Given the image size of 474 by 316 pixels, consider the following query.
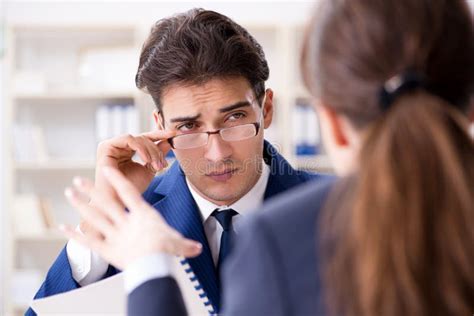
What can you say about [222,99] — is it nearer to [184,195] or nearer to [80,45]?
[184,195]

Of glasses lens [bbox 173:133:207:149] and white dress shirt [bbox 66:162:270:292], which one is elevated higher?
glasses lens [bbox 173:133:207:149]

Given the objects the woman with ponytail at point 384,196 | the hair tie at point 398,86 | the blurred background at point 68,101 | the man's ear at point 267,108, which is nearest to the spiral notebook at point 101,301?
the woman with ponytail at point 384,196

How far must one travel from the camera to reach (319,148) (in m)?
4.55

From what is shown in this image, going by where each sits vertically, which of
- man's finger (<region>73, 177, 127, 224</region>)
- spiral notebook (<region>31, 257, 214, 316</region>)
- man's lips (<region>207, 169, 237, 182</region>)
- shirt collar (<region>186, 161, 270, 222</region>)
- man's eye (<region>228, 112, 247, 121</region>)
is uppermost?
man's eye (<region>228, 112, 247, 121</region>)

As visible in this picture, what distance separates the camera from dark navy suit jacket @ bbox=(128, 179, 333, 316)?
0.83 meters

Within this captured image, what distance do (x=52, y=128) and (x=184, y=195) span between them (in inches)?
123

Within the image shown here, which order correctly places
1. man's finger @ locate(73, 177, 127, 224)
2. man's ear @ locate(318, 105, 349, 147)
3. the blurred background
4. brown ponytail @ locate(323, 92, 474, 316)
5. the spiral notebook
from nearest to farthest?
brown ponytail @ locate(323, 92, 474, 316) < man's ear @ locate(318, 105, 349, 147) < man's finger @ locate(73, 177, 127, 224) < the spiral notebook < the blurred background

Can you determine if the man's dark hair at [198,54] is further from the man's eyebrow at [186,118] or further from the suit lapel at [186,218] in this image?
the suit lapel at [186,218]

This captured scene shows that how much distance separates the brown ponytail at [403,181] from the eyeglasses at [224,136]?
96 cm

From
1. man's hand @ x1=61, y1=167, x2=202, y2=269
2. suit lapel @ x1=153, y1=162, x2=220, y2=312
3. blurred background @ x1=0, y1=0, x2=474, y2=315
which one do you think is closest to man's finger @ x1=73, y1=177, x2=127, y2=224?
man's hand @ x1=61, y1=167, x2=202, y2=269

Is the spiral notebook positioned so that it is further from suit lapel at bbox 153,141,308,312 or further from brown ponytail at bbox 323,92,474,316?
brown ponytail at bbox 323,92,474,316

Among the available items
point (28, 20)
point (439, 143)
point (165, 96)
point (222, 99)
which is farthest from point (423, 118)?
point (28, 20)

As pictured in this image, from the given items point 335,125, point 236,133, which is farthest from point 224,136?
point 335,125

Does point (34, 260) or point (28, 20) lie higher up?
point (28, 20)
